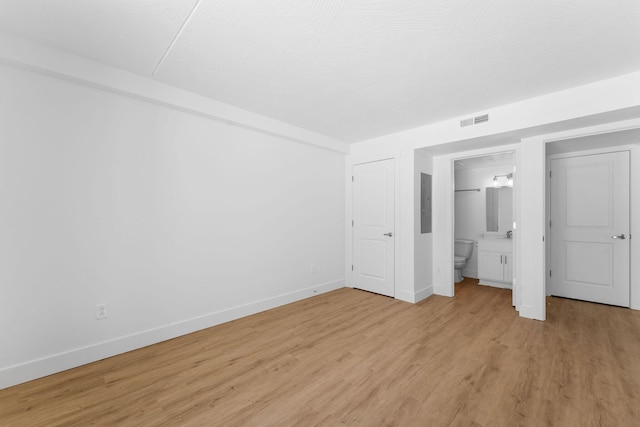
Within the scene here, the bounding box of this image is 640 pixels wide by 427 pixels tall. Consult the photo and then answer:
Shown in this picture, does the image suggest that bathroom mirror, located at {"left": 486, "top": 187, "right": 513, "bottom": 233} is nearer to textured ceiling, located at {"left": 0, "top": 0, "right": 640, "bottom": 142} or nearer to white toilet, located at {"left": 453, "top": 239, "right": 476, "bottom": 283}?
white toilet, located at {"left": 453, "top": 239, "right": 476, "bottom": 283}

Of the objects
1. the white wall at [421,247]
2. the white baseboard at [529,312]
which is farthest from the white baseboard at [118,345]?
the white baseboard at [529,312]

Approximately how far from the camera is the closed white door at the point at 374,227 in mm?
4230

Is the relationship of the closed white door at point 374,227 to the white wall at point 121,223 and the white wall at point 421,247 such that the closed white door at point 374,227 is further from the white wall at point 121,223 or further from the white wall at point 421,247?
the white wall at point 121,223

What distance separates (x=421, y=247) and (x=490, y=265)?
5.28ft

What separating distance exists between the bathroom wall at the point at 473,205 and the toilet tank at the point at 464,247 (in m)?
0.16

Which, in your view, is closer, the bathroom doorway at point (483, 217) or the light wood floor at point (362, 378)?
the light wood floor at point (362, 378)

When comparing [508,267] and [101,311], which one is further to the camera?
[508,267]

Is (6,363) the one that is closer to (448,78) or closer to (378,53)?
(378,53)

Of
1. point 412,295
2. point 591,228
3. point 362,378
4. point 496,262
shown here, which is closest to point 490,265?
point 496,262

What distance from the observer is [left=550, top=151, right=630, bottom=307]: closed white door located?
3.71 m

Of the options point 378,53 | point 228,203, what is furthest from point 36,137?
point 378,53

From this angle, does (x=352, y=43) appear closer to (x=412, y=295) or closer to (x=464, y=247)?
(x=412, y=295)

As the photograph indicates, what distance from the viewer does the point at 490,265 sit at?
4.71 meters

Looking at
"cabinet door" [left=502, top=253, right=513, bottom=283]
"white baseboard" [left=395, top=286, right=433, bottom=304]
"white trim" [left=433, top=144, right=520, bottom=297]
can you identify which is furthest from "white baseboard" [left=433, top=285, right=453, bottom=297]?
"cabinet door" [left=502, top=253, right=513, bottom=283]
